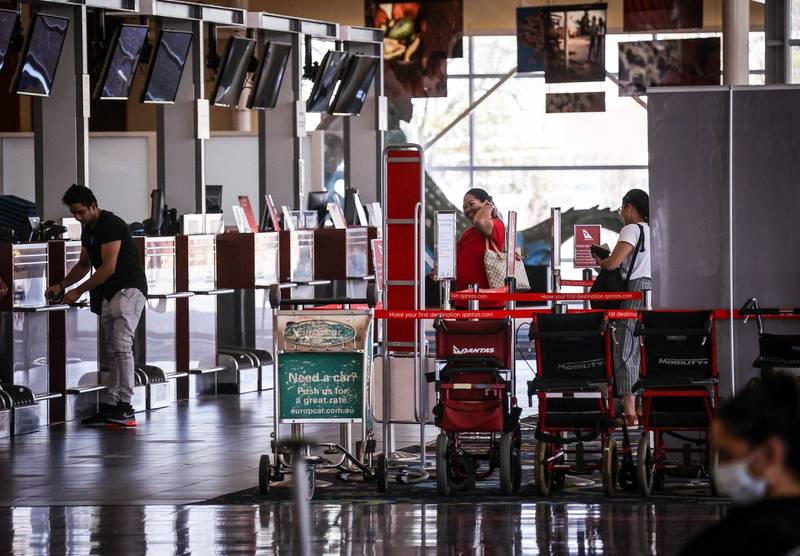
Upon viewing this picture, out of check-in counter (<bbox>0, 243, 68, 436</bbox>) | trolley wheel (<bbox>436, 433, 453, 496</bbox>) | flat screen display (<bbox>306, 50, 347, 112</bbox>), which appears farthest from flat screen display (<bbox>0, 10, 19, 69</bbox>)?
trolley wheel (<bbox>436, 433, 453, 496</bbox>)

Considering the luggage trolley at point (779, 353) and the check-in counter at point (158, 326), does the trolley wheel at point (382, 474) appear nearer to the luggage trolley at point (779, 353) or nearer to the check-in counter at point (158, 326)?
the luggage trolley at point (779, 353)

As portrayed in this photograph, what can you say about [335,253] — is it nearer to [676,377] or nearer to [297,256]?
[297,256]

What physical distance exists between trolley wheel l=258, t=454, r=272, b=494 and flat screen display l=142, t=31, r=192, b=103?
597 centimetres

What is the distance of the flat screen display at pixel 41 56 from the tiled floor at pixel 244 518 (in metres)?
3.35

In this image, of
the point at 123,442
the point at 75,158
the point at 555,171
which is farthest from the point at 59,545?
the point at 555,171

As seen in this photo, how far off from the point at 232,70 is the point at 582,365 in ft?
25.1

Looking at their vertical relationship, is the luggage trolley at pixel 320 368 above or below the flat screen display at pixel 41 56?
below


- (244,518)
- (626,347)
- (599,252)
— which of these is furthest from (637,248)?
(244,518)

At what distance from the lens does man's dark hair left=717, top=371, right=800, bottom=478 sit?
2.75 m

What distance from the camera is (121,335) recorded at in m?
10.9

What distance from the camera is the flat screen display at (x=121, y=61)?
1271 centimetres

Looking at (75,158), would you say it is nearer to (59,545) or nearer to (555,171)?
(59,545)

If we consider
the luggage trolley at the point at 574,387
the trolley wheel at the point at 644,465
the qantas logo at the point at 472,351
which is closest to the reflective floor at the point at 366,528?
the trolley wheel at the point at 644,465

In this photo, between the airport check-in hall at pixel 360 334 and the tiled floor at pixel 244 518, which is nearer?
the tiled floor at pixel 244 518
